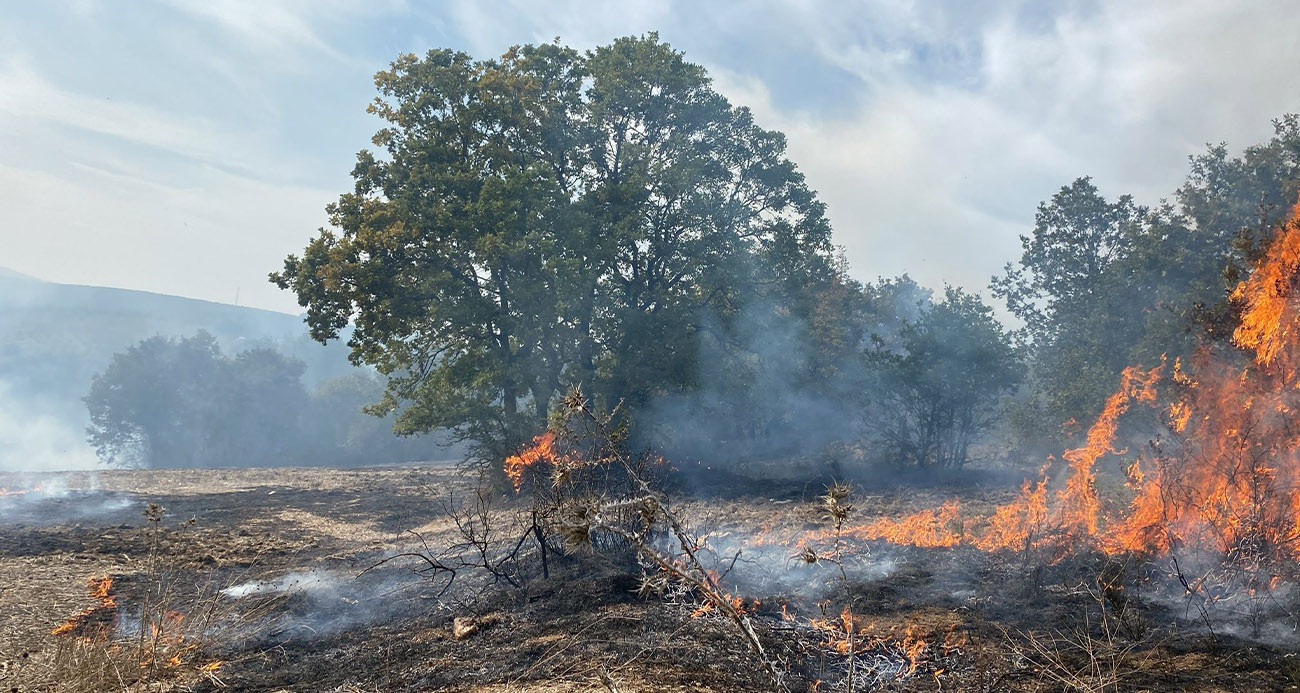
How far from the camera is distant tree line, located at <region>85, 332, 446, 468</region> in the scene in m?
45.0

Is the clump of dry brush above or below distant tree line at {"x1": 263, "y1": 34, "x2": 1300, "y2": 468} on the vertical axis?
below

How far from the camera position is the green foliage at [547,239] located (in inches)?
756

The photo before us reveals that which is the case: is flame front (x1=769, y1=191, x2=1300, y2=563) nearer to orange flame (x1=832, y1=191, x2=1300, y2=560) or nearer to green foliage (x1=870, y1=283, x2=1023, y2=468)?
orange flame (x1=832, y1=191, x2=1300, y2=560)

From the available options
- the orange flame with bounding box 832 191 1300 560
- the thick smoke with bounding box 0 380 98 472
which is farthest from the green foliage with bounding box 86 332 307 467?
the orange flame with bounding box 832 191 1300 560

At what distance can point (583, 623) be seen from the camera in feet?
23.7

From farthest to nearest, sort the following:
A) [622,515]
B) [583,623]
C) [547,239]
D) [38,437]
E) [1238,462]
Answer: [38,437]
[547,239]
[1238,462]
[583,623]
[622,515]

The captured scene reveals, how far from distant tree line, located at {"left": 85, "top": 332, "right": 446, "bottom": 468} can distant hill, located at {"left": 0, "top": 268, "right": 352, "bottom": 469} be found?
14981 millimetres

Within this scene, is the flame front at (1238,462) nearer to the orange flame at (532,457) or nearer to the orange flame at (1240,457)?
the orange flame at (1240,457)

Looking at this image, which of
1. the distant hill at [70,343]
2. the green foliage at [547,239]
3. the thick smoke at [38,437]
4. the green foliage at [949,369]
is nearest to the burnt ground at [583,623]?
the green foliage at [547,239]

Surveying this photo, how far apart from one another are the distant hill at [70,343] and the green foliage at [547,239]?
51.6 metres

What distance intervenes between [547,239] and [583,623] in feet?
44.8

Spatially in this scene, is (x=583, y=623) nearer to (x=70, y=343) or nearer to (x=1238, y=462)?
(x=1238, y=462)

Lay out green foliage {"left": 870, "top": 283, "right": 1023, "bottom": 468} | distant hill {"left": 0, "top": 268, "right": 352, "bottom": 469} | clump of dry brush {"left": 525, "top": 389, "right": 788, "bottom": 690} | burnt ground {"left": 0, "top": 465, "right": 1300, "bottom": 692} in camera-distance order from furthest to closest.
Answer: distant hill {"left": 0, "top": 268, "right": 352, "bottom": 469} < green foliage {"left": 870, "top": 283, "right": 1023, "bottom": 468} < burnt ground {"left": 0, "top": 465, "right": 1300, "bottom": 692} < clump of dry brush {"left": 525, "top": 389, "right": 788, "bottom": 690}

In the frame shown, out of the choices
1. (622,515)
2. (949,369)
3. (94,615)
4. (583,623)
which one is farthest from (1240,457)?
(949,369)
